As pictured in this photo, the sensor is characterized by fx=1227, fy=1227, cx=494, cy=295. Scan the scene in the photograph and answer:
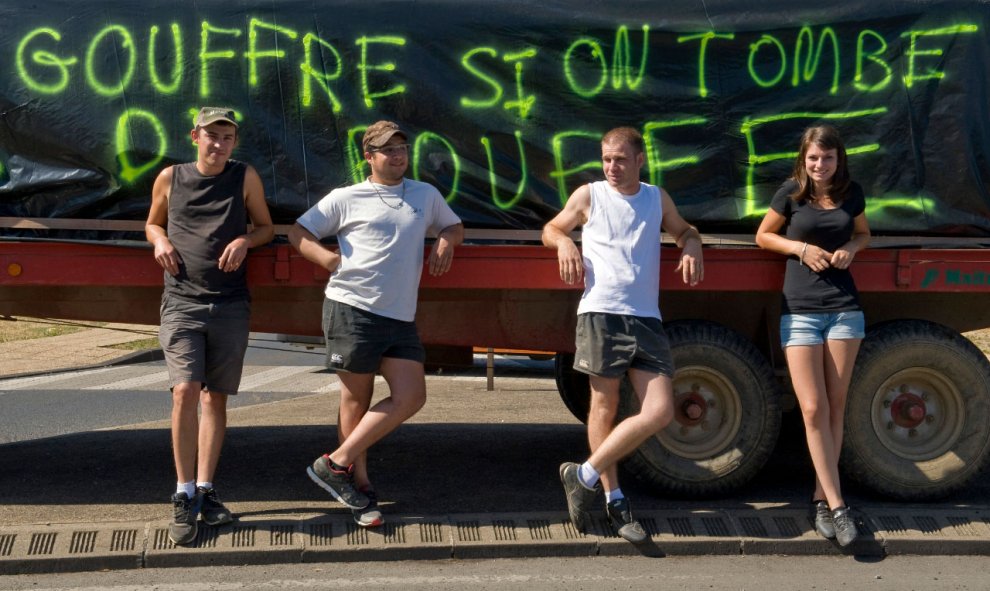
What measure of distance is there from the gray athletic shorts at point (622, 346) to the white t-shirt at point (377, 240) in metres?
0.86

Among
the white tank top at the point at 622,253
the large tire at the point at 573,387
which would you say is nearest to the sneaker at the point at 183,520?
the white tank top at the point at 622,253

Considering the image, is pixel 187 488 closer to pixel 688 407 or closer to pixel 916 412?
pixel 688 407

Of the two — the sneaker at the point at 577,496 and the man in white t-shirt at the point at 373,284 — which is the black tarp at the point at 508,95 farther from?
the sneaker at the point at 577,496

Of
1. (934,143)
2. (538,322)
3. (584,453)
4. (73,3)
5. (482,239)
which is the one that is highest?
(73,3)

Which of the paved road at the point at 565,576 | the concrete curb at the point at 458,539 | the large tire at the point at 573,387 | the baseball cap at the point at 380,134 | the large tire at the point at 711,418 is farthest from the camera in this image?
the large tire at the point at 573,387

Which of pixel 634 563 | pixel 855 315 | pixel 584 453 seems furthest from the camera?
pixel 584 453

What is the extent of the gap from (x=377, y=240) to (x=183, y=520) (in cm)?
152

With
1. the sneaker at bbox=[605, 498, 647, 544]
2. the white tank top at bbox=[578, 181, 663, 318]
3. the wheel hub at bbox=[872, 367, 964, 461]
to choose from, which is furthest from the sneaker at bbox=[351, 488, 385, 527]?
the wheel hub at bbox=[872, 367, 964, 461]

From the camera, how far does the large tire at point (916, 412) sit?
638cm

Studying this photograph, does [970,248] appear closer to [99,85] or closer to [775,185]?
[775,185]

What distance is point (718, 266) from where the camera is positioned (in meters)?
6.30

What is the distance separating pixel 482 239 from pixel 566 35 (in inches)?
44.9

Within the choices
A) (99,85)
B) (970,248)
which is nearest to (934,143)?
(970,248)

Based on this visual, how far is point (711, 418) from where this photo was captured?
254 inches
